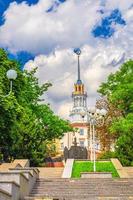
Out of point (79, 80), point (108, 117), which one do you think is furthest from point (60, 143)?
point (108, 117)

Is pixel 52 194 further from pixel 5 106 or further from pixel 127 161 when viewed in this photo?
pixel 127 161

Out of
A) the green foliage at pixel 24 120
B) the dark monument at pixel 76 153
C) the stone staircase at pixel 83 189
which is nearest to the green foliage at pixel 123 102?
the dark monument at pixel 76 153

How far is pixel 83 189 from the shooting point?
2084 centimetres

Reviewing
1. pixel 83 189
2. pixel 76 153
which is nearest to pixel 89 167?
pixel 83 189

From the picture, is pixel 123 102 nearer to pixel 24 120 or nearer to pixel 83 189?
pixel 24 120

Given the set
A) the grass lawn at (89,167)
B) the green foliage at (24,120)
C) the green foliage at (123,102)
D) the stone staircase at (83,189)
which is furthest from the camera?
the green foliage at (123,102)

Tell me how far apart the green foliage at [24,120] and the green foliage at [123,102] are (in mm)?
5685

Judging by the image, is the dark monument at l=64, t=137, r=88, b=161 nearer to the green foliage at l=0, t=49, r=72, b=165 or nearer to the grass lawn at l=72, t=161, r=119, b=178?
the green foliage at l=0, t=49, r=72, b=165

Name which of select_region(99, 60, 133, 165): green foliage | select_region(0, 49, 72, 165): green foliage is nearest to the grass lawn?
select_region(0, 49, 72, 165): green foliage

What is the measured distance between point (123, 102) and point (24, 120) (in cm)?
1052

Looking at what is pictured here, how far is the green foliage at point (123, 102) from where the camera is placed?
1492 inches

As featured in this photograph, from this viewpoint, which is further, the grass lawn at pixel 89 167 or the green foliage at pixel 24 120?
the grass lawn at pixel 89 167

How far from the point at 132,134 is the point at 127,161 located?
7.05ft

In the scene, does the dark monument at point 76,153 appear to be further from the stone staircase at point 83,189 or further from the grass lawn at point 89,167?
the stone staircase at point 83,189
